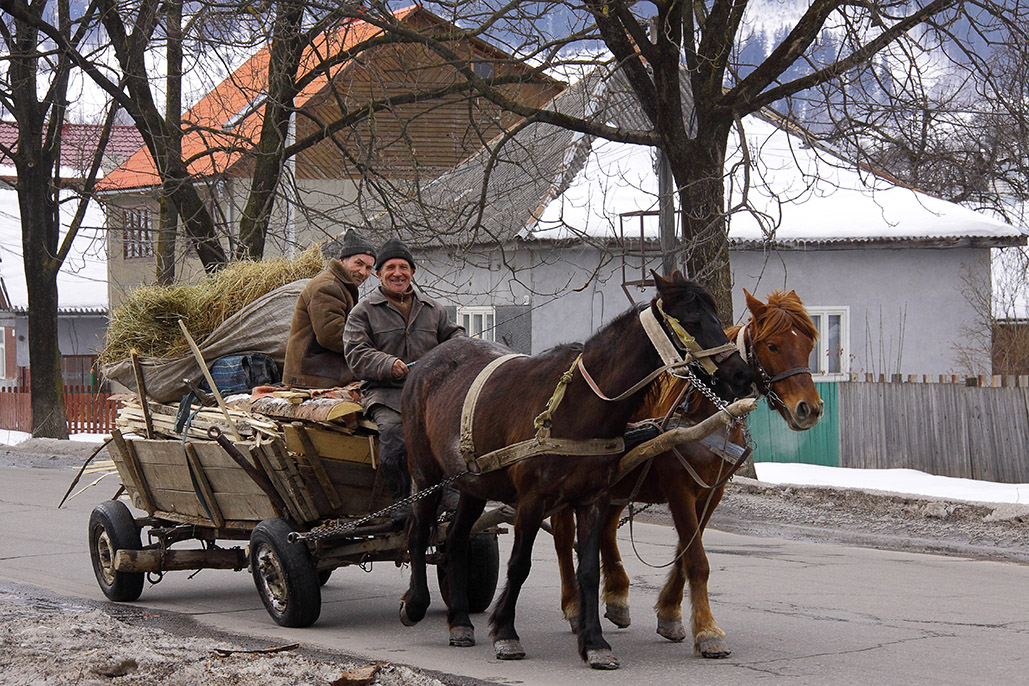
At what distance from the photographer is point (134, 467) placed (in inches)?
328

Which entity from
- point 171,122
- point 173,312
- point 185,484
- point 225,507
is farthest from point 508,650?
point 171,122

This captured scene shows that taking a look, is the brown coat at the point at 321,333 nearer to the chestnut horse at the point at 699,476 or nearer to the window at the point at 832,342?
the chestnut horse at the point at 699,476

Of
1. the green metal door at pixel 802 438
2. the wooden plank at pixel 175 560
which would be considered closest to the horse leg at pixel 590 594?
the wooden plank at pixel 175 560

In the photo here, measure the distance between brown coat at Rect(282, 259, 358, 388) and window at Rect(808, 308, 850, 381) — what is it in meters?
14.6

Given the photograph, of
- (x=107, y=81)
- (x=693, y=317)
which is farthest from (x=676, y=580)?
(x=107, y=81)

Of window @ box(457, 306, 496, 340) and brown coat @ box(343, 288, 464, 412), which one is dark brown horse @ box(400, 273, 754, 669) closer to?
brown coat @ box(343, 288, 464, 412)

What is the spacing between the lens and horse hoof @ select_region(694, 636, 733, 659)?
614 cm

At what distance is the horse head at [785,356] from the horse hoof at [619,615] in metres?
1.56

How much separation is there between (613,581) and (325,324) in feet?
7.79

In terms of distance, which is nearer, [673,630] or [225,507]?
[673,630]

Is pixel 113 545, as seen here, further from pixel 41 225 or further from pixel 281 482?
pixel 41 225

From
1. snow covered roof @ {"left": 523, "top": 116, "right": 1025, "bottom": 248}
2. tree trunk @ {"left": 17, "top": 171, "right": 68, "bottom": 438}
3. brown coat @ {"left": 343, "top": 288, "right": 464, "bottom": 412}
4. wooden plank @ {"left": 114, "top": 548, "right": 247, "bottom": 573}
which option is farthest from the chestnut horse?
tree trunk @ {"left": 17, "top": 171, "right": 68, "bottom": 438}

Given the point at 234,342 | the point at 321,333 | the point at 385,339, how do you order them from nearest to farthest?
the point at 385,339
the point at 321,333
the point at 234,342

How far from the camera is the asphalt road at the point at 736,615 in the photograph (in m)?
5.94
